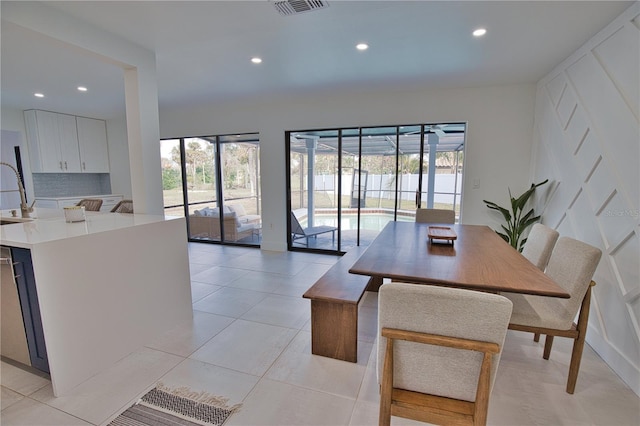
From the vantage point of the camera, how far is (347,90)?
4.13 m

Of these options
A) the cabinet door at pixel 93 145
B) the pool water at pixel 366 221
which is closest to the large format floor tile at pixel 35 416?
the pool water at pixel 366 221

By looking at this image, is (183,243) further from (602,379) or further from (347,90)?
(602,379)

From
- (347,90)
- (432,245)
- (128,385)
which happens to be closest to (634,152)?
(432,245)

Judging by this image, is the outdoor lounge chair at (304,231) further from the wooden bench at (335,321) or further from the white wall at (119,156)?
the white wall at (119,156)

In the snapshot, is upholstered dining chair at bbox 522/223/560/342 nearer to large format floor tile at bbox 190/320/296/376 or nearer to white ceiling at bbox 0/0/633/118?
white ceiling at bbox 0/0/633/118

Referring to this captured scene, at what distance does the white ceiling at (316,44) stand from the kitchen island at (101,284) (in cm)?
Answer: 147

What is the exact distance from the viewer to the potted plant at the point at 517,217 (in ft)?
11.6

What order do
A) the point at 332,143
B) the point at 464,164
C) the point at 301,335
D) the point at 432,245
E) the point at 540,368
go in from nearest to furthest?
the point at 540,368 < the point at 432,245 < the point at 301,335 < the point at 464,164 < the point at 332,143

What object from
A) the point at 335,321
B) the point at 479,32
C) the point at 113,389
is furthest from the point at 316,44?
the point at 113,389

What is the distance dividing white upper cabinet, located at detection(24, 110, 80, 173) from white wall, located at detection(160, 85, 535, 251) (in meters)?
2.49

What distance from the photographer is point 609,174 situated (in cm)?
Answer: 221

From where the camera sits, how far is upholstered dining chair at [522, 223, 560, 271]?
2098mm

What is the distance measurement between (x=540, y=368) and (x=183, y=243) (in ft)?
9.55

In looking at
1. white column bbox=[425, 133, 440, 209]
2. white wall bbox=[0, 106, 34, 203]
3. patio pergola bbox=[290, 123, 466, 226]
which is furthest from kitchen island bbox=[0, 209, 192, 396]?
white wall bbox=[0, 106, 34, 203]
